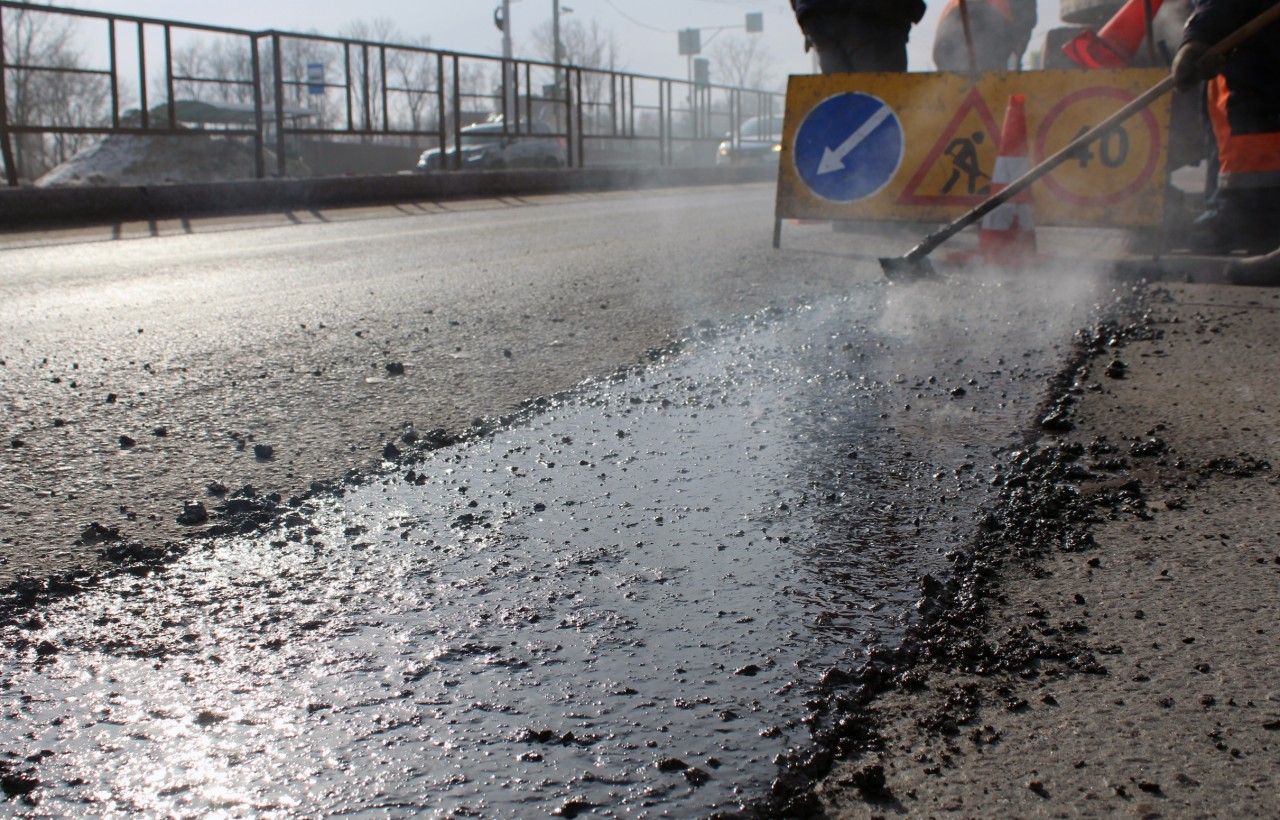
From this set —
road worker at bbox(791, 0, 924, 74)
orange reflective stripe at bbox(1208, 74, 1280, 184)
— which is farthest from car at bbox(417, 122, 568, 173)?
orange reflective stripe at bbox(1208, 74, 1280, 184)

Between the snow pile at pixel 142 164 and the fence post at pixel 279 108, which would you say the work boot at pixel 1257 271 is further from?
the snow pile at pixel 142 164

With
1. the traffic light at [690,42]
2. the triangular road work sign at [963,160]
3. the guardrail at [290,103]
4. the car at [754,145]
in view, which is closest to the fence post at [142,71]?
the guardrail at [290,103]

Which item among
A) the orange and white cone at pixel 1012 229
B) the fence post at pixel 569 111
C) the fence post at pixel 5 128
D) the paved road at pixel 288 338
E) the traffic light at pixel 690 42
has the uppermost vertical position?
the traffic light at pixel 690 42

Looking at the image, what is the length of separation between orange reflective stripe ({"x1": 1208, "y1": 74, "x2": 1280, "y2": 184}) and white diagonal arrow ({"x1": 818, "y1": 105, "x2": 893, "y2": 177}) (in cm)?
180

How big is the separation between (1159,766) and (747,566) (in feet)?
2.87

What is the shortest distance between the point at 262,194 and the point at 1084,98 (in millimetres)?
8937

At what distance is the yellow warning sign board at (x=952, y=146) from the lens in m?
6.47

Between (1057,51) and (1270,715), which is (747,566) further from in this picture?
(1057,51)

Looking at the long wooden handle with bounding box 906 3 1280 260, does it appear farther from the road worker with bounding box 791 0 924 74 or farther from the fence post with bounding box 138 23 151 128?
the fence post with bounding box 138 23 151 128

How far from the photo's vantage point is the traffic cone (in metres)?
8.06

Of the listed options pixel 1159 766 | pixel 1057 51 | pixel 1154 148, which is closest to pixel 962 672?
pixel 1159 766

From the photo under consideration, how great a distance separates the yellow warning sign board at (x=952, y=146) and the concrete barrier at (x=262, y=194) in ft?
21.6

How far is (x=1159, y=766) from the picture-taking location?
147cm

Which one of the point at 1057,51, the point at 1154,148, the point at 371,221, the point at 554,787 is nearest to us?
the point at 554,787
